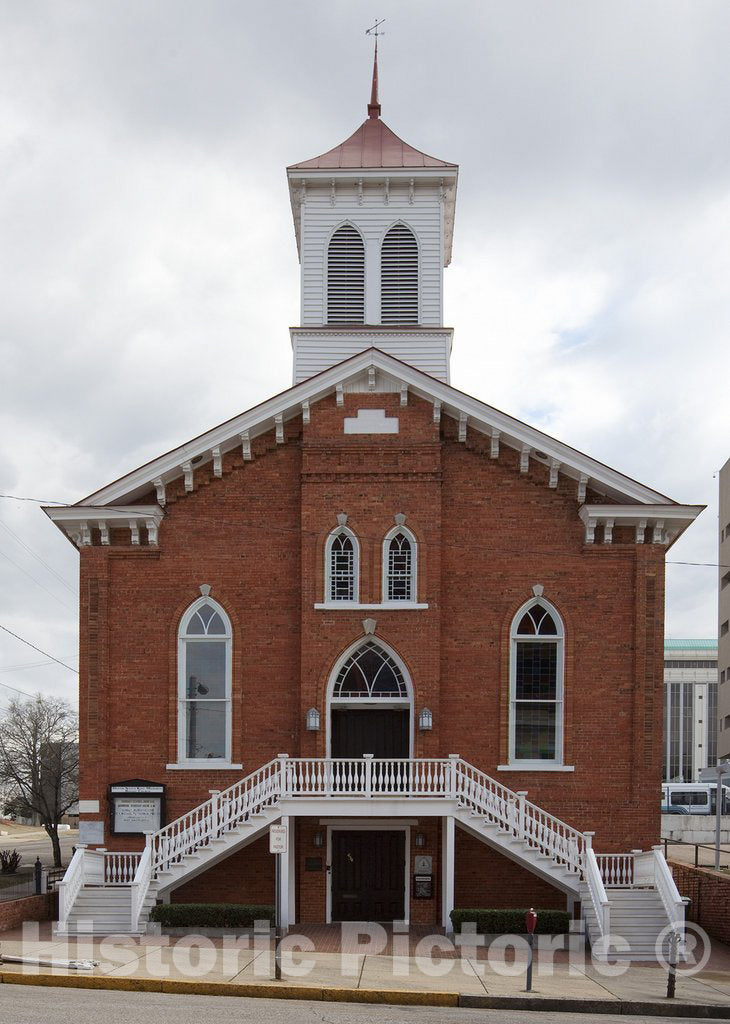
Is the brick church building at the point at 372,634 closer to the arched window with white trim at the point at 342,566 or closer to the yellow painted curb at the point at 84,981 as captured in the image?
the arched window with white trim at the point at 342,566

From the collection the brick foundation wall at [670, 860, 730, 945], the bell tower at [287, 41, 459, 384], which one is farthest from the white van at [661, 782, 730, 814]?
the bell tower at [287, 41, 459, 384]

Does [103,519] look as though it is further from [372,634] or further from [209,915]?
[209,915]

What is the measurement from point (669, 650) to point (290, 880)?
10306cm

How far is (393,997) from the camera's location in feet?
63.2

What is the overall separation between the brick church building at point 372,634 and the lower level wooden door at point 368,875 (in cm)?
5

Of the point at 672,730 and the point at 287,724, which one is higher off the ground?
the point at 287,724

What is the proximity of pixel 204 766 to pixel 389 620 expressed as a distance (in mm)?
4925

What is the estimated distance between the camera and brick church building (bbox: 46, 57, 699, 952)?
2714 centimetres

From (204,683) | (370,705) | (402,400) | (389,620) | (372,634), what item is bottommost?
(370,705)

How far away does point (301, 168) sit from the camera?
3297 centimetres

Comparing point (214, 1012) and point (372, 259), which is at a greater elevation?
point (372, 259)

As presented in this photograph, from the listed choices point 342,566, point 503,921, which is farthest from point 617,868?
point 342,566

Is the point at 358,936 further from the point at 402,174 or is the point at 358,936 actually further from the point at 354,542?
the point at 402,174

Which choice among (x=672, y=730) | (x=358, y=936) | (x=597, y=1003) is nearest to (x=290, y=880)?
(x=358, y=936)
